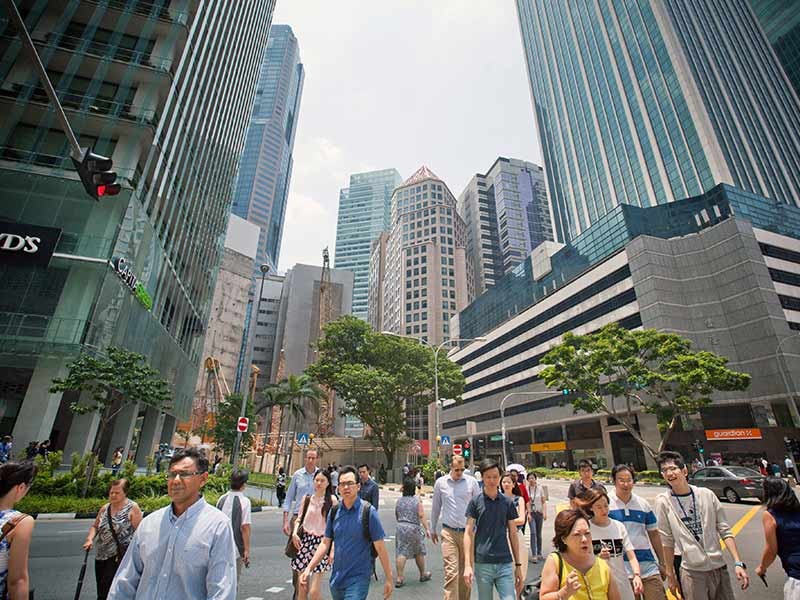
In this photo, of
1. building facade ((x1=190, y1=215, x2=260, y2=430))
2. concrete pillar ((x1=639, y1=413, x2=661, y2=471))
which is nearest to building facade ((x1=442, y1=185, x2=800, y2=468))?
concrete pillar ((x1=639, y1=413, x2=661, y2=471))

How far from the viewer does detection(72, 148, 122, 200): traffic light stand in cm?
697

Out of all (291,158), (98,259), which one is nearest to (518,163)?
(291,158)

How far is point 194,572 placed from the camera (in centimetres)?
240

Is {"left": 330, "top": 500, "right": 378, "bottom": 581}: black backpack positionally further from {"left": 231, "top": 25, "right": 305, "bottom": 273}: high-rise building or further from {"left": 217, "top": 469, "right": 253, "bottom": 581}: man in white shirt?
{"left": 231, "top": 25, "right": 305, "bottom": 273}: high-rise building

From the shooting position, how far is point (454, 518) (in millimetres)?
5637

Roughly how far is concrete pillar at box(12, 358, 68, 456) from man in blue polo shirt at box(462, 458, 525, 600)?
1945 centimetres

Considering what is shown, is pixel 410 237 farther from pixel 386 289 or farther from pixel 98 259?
pixel 98 259

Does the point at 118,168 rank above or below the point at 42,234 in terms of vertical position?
above

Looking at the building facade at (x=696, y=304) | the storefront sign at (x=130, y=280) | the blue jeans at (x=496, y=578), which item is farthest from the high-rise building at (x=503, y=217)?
the blue jeans at (x=496, y=578)

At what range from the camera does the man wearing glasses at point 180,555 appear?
2.37 meters

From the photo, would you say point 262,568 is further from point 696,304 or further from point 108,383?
point 696,304

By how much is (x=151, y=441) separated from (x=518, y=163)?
108m

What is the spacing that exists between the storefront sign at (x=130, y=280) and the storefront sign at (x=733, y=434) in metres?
41.8

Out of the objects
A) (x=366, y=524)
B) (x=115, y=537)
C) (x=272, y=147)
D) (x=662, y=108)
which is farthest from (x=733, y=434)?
(x=272, y=147)
